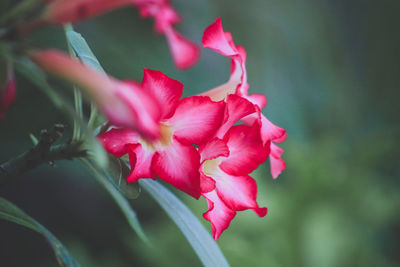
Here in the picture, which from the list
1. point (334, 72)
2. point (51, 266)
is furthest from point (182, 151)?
point (334, 72)

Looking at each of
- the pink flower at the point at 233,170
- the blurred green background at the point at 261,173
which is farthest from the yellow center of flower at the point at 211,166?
the blurred green background at the point at 261,173

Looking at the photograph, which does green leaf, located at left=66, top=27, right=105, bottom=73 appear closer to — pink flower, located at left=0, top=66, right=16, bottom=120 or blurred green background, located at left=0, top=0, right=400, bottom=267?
pink flower, located at left=0, top=66, right=16, bottom=120

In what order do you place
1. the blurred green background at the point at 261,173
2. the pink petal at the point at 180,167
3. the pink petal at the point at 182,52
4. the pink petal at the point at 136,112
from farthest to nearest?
the blurred green background at the point at 261,173
the pink petal at the point at 182,52
the pink petal at the point at 180,167
the pink petal at the point at 136,112

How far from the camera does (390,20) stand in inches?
103

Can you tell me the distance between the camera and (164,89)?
12.2 inches

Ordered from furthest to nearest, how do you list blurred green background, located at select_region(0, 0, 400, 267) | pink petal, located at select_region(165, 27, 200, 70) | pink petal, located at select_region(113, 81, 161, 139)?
blurred green background, located at select_region(0, 0, 400, 267), pink petal, located at select_region(165, 27, 200, 70), pink petal, located at select_region(113, 81, 161, 139)

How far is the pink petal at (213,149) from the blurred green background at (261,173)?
0.71 metres

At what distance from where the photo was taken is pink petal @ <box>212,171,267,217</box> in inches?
13.9

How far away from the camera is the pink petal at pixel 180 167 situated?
0.98 feet

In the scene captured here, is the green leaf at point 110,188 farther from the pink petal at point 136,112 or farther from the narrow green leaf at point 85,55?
the pink petal at point 136,112

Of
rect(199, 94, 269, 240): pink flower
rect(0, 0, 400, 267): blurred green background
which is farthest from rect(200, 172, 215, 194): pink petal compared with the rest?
rect(0, 0, 400, 267): blurred green background

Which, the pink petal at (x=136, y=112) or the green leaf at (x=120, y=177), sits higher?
the pink petal at (x=136, y=112)

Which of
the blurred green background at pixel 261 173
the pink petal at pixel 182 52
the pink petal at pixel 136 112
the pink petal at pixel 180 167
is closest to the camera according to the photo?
the pink petal at pixel 136 112

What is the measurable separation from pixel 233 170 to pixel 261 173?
4.60 ft
